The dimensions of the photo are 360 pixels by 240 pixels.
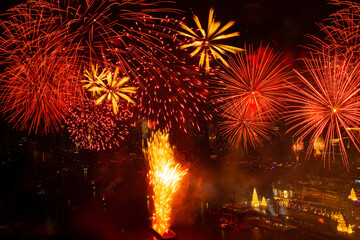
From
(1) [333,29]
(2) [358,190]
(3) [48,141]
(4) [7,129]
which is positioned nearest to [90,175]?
(3) [48,141]

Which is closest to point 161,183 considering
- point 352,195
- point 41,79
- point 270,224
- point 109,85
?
point 109,85

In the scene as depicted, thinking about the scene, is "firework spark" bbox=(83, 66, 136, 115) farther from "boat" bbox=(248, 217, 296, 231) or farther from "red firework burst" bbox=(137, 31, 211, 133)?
"boat" bbox=(248, 217, 296, 231)

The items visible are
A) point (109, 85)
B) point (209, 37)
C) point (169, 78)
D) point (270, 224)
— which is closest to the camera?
point (209, 37)

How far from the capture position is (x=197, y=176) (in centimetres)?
2111

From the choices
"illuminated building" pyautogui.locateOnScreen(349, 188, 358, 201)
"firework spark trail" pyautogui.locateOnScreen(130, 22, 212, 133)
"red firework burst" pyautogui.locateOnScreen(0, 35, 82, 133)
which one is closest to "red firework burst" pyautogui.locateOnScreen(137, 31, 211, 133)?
"firework spark trail" pyautogui.locateOnScreen(130, 22, 212, 133)

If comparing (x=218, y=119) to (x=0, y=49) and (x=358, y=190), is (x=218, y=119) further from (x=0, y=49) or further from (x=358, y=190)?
(x=0, y=49)

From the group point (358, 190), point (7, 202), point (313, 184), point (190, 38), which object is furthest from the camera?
point (7, 202)

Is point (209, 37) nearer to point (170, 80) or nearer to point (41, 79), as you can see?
point (170, 80)

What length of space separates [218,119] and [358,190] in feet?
36.5

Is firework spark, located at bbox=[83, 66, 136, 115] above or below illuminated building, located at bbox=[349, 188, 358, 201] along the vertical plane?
above

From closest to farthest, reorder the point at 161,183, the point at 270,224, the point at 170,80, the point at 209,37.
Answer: the point at 209,37 → the point at 170,80 → the point at 161,183 → the point at 270,224

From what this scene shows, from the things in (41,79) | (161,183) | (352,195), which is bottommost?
(352,195)

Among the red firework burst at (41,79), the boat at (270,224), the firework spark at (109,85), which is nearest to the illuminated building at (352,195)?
the boat at (270,224)

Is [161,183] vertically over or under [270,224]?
over
